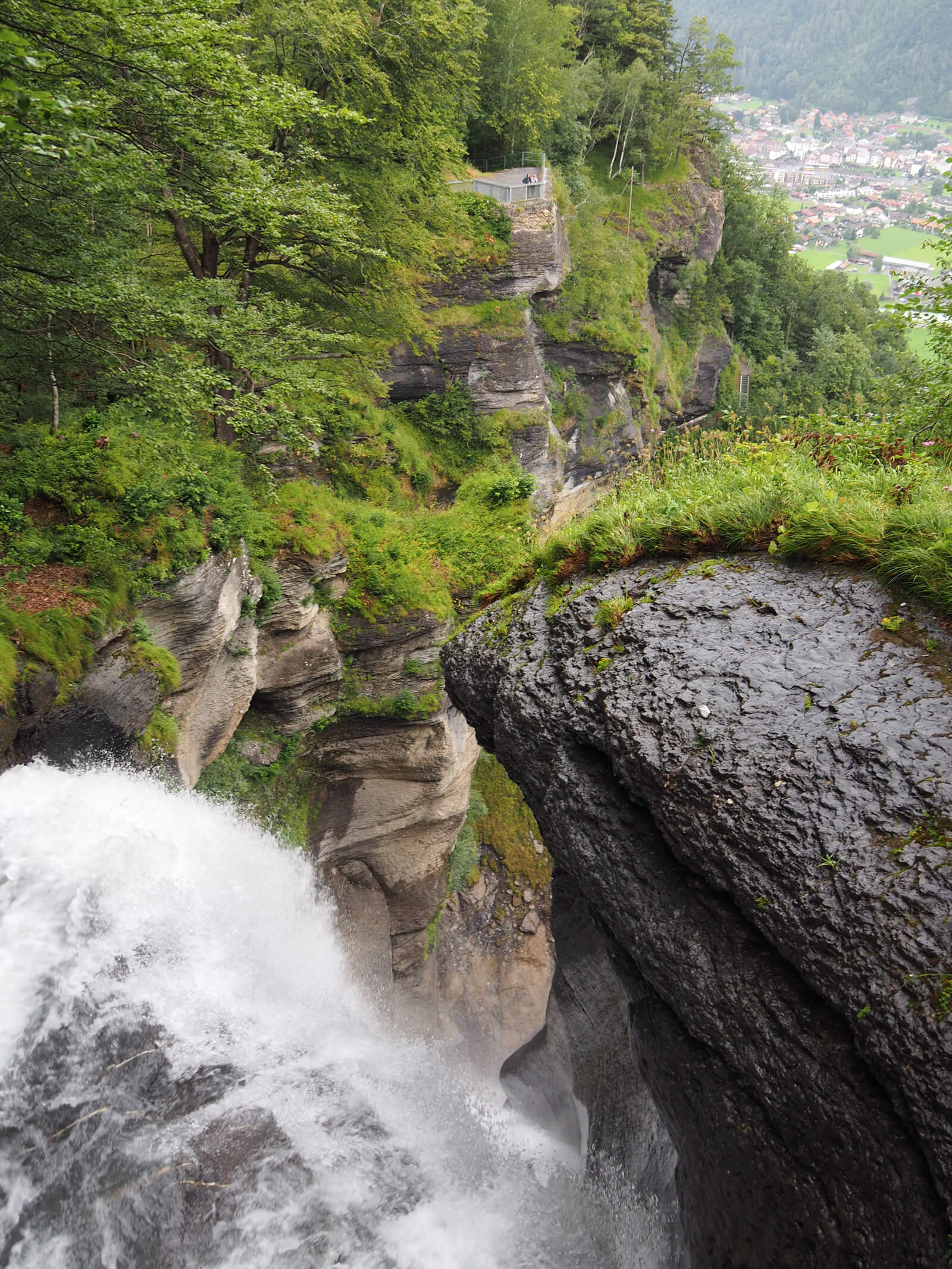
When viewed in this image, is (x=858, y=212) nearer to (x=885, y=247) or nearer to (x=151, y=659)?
(x=885, y=247)

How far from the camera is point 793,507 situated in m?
5.31

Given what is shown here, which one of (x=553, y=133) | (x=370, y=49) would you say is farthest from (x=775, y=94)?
(x=370, y=49)

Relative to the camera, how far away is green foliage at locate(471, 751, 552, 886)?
17.8 m

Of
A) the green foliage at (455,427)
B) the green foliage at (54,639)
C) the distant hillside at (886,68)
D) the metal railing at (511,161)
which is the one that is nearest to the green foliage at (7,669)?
the green foliage at (54,639)

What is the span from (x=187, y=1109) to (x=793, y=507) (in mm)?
6502

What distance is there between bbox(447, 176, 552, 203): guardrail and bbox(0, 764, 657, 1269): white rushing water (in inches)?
846

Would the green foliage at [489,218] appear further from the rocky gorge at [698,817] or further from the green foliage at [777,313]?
the green foliage at [777,313]

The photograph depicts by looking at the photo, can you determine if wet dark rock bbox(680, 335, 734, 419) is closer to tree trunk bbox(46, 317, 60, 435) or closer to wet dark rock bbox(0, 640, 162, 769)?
tree trunk bbox(46, 317, 60, 435)

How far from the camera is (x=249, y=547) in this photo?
35.9ft

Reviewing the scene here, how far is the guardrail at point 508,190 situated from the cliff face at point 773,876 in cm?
2102

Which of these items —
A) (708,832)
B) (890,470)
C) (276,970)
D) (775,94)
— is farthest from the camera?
(775,94)

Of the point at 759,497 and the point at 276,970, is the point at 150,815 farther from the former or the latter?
the point at 759,497

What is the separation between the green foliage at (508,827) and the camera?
1777 cm

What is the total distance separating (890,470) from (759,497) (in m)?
0.95
